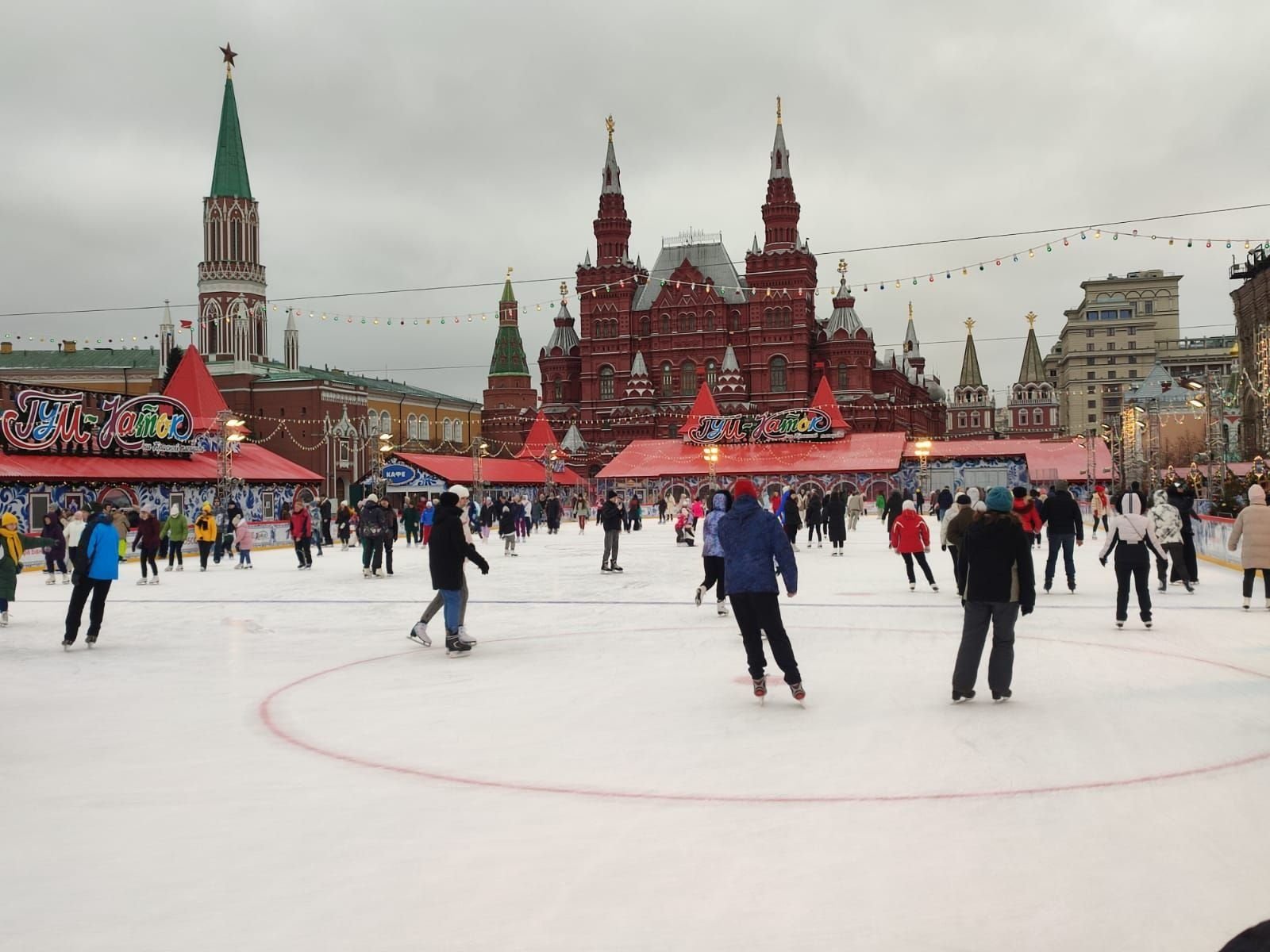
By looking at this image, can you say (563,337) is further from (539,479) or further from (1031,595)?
(1031,595)

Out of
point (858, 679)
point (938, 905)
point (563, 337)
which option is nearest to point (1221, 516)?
point (858, 679)

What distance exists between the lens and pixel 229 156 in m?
71.9

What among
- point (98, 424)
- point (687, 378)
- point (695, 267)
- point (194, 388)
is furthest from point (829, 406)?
point (98, 424)

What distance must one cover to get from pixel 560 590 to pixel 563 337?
6406 centimetres

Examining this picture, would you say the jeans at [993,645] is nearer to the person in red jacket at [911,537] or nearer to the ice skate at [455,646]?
the ice skate at [455,646]

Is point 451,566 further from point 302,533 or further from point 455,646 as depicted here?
point 302,533

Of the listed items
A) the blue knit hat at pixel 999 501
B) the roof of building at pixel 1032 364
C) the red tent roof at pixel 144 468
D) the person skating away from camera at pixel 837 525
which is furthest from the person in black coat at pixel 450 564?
the roof of building at pixel 1032 364

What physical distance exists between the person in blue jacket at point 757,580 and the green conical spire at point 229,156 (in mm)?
72481

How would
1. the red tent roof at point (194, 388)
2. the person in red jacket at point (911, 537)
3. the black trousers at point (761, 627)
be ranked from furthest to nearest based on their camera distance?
the red tent roof at point (194, 388) < the person in red jacket at point (911, 537) < the black trousers at point (761, 627)

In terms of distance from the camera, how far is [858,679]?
26.7 ft

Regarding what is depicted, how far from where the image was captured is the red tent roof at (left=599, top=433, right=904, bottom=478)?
172ft

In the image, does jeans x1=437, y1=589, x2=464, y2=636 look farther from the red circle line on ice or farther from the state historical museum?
the state historical museum

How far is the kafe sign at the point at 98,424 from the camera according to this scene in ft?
89.2

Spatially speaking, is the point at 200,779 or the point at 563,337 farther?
the point at 563,337
